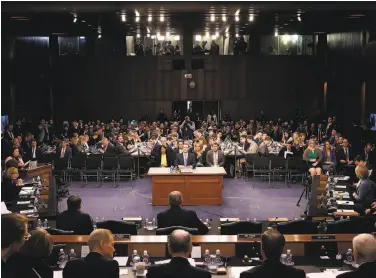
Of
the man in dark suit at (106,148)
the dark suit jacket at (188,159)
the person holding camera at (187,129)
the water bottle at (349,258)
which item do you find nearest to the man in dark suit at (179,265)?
the water bottle at (349,258)

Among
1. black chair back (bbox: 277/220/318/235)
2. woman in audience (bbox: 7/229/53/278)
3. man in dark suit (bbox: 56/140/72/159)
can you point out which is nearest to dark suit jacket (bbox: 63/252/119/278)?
woman in audience (bbox: 7/229/53/278)

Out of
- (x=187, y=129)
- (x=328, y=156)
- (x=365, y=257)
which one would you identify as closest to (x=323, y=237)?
(x=365, y=257)

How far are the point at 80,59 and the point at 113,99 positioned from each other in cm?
289

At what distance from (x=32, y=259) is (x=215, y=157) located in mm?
10275

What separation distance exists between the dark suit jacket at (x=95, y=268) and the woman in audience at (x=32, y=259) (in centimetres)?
28

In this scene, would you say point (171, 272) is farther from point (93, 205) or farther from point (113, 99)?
point (113, 99)

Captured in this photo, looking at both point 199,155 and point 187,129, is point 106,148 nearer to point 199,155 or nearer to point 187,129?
point 199,155

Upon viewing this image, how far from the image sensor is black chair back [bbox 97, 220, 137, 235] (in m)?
7.18

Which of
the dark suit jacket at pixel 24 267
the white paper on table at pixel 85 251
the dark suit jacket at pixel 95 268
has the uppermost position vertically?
the dark suit jacket at pixel 24 267

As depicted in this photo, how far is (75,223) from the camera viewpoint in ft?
24.4

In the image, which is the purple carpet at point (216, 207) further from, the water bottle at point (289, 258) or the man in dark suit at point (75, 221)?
the water bottle at point (289, 258)

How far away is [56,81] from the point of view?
28828 mm

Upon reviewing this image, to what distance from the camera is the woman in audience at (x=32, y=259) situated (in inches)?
174

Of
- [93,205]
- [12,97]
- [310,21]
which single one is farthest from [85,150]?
[310,21]
